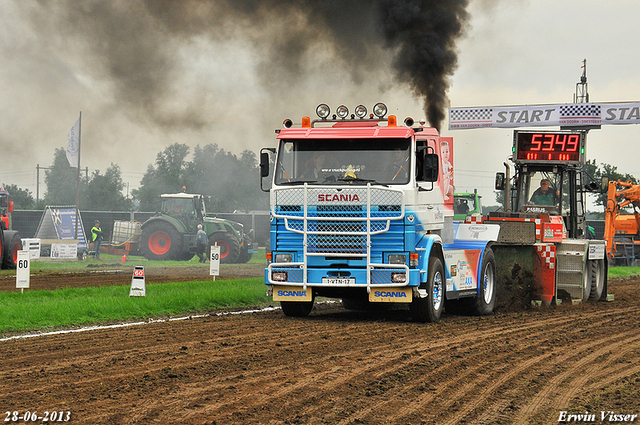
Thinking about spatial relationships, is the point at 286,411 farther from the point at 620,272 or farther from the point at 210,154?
the point at 210,154

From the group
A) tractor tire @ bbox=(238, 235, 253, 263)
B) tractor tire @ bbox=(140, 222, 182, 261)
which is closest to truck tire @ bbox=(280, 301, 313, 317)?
tractor tire @ bbox=(140, 222, 182, 261)

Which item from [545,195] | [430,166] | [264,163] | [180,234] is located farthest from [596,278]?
[180,234]

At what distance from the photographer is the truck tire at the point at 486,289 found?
565 inches

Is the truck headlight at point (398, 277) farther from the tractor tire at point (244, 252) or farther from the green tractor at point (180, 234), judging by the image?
the tractor tire at point (244, 252)

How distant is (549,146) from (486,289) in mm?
5011

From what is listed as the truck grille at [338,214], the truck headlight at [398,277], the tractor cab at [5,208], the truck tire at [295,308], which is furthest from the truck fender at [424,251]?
the tractor cab at [5,208]

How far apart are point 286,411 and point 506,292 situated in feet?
35.0

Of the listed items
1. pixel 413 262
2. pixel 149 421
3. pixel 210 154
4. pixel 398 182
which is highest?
pixel 210 154

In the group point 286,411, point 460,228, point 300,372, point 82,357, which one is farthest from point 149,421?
point 460,228

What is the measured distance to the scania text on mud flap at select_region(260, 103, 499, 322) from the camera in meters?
11.9

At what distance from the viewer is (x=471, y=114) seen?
3500 centimetres

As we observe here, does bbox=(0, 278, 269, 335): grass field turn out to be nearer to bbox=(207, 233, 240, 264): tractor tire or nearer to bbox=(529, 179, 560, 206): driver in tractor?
bbox=(529, 179, 560, 206): driver in tractor

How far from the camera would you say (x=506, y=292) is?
16.0 m

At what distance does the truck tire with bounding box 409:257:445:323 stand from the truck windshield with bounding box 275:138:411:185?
155 cm
